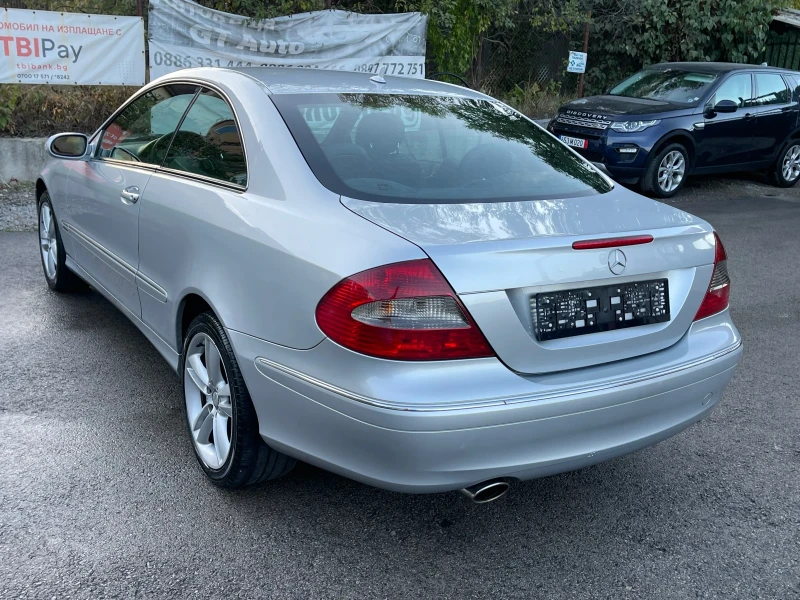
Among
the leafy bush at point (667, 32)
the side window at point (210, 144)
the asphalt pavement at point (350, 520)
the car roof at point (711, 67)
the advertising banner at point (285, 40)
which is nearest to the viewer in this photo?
the asphalt pavement at point (350, 520)

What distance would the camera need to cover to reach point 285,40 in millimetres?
10766

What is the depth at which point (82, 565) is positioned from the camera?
265 cm

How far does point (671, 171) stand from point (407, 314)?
Answer: 8.75 m

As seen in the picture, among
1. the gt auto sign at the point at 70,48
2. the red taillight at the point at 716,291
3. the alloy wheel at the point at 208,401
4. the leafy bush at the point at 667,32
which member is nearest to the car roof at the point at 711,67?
the leafy bush at the point at 667,32

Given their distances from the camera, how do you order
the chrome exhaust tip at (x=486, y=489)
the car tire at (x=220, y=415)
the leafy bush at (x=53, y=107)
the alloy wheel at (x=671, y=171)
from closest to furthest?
the chrome exhaust tip at (x=486, y=489) < the car tire at (x=220, y=415) < the leafy bush at (x=53, y=107) < the alloy wheel at (x=671, y=171)

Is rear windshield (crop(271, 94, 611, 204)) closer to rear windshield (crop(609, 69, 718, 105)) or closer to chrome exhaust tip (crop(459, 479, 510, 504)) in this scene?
chrome exhaust tip (crop(459, 479, 510, 504))

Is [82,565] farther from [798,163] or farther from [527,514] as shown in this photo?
[798,163]

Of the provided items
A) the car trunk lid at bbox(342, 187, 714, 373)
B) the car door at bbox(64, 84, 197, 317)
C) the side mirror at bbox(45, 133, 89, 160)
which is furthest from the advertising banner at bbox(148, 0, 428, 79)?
the car trunk lid at bbox(342, 187, 714, 373)

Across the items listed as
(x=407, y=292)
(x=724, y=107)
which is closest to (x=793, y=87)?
(x=724, y=107)

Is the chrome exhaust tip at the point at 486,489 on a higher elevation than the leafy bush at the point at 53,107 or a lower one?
lower

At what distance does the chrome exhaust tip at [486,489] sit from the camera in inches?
99.2

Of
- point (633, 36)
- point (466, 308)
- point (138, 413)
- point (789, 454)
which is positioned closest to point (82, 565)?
point (138, 413)

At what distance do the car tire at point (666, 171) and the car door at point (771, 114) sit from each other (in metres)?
1.52

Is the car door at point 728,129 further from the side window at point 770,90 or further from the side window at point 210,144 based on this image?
the side window at point 210,144
